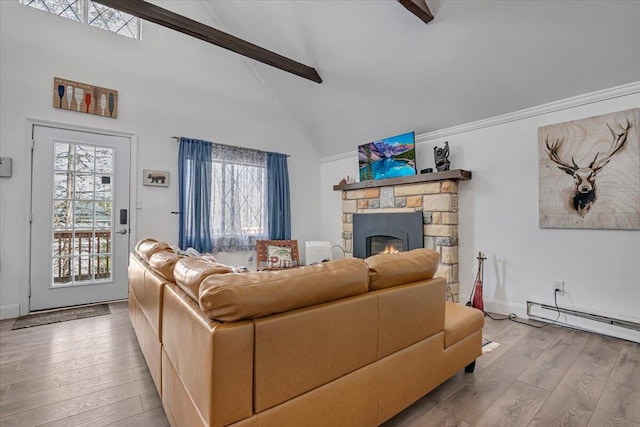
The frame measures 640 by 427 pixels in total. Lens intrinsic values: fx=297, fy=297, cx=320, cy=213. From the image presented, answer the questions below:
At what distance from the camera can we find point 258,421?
98cm

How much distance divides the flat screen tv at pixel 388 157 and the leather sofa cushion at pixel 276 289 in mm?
2870

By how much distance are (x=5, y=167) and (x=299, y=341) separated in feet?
12.4

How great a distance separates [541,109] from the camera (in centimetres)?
297

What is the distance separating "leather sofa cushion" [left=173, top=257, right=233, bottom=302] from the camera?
1.11 m

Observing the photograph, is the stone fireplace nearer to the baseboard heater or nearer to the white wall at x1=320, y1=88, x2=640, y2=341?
the white wall at x1=320, y1=88, x2=640, y2=341

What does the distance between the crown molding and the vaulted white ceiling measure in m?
0.05

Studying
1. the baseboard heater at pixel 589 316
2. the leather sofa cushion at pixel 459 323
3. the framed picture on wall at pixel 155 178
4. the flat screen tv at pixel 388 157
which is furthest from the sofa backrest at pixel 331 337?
the framed picture on wall at pixel 155 178

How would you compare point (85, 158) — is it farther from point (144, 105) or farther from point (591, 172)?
point (591, 172)

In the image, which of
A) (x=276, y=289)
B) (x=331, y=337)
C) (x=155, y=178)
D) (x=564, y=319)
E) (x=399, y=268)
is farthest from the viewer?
(x=155, y=178)

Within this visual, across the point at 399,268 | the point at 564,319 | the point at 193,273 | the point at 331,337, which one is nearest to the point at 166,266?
the point at 193,273

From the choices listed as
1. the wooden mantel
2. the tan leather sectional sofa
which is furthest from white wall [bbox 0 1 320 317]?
the tan leather sectional sofa

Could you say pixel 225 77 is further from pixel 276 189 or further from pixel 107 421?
pixel 107 421

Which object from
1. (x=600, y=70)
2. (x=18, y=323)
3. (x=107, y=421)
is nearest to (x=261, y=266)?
(x=18, y=323)

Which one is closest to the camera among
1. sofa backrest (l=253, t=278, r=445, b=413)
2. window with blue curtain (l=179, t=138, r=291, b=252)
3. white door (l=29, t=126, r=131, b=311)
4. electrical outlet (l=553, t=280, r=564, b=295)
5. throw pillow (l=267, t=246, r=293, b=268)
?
sofa backrest (l=253, t=278, r=445, b=413)
